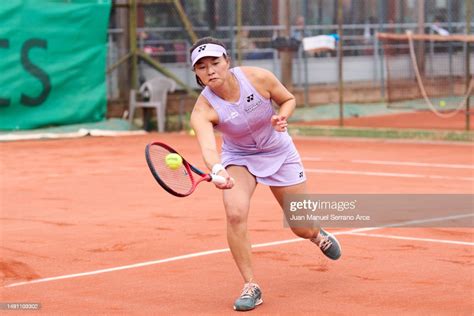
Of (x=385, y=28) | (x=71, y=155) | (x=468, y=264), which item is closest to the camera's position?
(x=468, y=264)

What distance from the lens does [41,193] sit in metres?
11.8

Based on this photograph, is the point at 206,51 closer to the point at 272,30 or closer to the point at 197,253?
the point at 197,253

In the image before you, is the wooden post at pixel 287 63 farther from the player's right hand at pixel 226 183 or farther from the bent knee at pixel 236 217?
the player's right hand at pixel 226 183

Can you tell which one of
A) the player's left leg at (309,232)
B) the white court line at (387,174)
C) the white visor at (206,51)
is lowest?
the white court line at (387,174)

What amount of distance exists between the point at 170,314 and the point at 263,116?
1337 mm

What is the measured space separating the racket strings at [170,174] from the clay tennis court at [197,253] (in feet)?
2.32

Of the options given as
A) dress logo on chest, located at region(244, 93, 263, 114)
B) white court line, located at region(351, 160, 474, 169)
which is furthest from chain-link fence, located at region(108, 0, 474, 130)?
dress logo on chest, located at region(244, 93, 263, 114)

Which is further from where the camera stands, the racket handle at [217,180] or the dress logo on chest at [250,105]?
the dress logo on chest at [250,105]

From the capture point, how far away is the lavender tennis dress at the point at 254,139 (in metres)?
6.70

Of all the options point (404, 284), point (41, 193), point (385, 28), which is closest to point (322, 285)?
point (404, 284)

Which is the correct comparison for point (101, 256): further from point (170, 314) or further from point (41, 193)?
point (41, 193)

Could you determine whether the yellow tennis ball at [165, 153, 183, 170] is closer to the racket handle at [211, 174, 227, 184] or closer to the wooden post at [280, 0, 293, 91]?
the racket handle at [211, 174, 227, 184]

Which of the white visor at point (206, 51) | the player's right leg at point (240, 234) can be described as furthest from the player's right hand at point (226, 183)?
the white visor at point (206, 51)

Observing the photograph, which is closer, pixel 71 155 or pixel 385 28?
pixel 71 155
